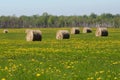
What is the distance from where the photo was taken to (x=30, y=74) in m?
15.1

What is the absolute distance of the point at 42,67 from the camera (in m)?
17.4

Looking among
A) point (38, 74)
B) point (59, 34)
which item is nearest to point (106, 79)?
point (38, 74)

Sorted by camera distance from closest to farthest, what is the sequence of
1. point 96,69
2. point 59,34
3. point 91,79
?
1. point 91,79
2. point 96,69
3. point 59,34

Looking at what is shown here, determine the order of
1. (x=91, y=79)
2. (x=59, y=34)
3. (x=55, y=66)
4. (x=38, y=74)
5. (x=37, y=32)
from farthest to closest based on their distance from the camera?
(x=59, y=34) < (x=37, y=32) < (x=55, y=66) < (x=38, y=74) < (x=91, y=79)

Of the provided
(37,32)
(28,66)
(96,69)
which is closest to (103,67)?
(96,69)

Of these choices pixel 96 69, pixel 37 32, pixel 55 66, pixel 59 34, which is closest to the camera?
pixel 96 69

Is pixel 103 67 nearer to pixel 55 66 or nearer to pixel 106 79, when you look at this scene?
pixel 55 66

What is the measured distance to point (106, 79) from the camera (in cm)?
1354

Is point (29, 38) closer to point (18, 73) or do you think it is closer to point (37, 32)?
point (37, 32)

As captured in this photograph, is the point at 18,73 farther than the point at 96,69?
No

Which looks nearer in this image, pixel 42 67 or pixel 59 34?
pixel 42 67

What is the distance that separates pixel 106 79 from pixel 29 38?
30461 mm

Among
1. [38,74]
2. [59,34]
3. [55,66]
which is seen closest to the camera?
[38,74]

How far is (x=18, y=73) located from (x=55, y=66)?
8.98ft
